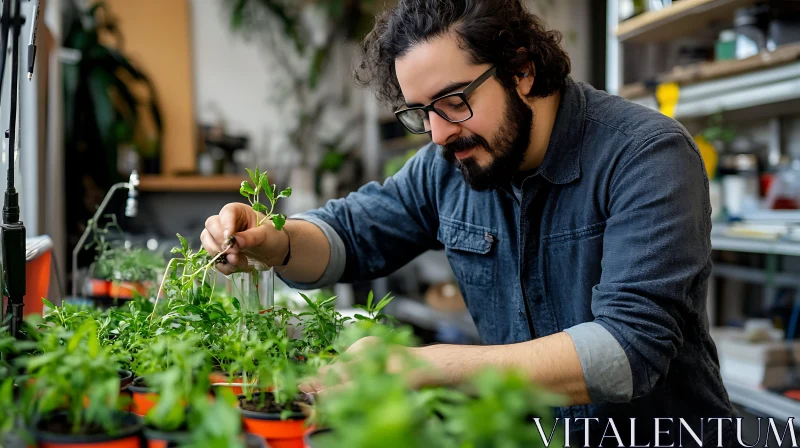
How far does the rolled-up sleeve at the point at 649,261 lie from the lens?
101 centimetres

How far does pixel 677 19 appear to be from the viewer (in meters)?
2.57

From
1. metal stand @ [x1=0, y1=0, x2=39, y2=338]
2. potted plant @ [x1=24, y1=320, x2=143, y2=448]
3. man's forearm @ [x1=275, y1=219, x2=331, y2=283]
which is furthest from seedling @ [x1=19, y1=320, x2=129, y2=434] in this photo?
man's forearm @ [x1=275, y1=219, x2=331, y2=283]

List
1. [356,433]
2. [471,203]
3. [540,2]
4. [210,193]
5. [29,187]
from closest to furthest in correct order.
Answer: [356,433] < [471,203] < [29,187] < [540,2] < [210,193]

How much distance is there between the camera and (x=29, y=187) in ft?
7.10

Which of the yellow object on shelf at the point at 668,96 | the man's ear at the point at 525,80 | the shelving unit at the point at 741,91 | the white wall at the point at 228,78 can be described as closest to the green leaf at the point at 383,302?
the man's ear at the point at 525,80

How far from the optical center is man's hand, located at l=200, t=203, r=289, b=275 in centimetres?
114

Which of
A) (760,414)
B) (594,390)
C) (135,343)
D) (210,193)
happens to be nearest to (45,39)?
(135,343)

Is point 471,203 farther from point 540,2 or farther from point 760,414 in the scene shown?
point 540,2

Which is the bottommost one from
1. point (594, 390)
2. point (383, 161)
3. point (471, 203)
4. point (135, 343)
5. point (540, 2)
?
point (594, 390)

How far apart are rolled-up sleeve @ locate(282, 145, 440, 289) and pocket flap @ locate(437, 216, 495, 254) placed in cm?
7

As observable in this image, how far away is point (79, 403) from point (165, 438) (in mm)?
87

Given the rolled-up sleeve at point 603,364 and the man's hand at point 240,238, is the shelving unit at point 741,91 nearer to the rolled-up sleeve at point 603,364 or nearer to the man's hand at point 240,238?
the rolled-up sleeve at point 603,364

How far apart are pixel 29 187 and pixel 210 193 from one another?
112 inches

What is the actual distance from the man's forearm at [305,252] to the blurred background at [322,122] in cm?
44
